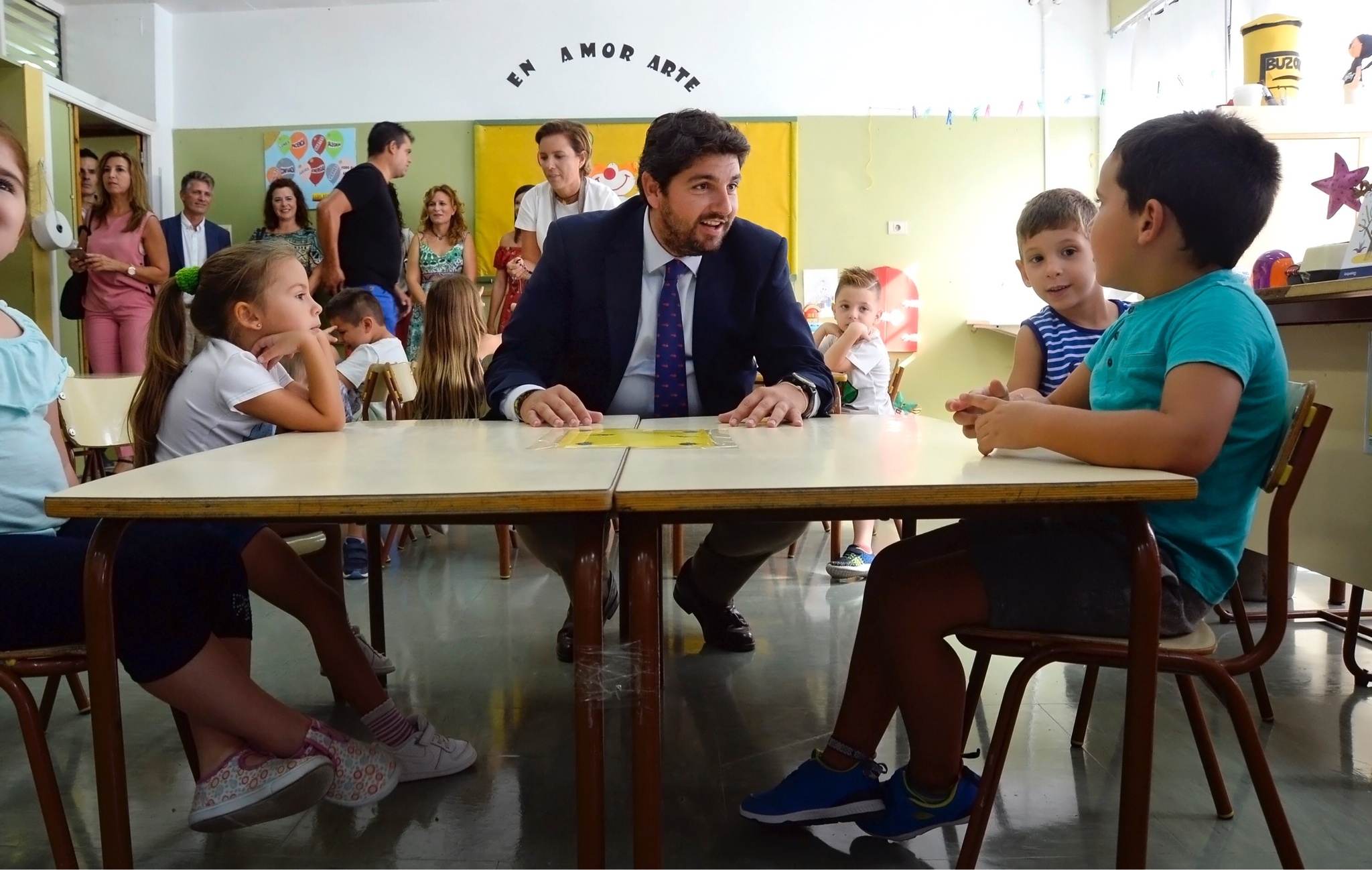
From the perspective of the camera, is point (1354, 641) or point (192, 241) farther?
point (192, 241)

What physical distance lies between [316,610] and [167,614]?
0.35m

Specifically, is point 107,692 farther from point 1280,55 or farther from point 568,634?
point 1280,55

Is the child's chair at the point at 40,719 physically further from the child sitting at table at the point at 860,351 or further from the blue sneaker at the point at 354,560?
the child sitting at table at the point at 860,351

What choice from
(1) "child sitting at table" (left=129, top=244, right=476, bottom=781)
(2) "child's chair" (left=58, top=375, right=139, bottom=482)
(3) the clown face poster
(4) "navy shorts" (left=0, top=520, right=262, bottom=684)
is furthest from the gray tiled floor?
(3) the clown face poster

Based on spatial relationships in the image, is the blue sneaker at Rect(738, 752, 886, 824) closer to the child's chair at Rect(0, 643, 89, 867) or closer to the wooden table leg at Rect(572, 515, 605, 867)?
the wooden table leg at Rect(572, 515, 605, 867)

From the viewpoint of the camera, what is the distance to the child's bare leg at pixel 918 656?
43.8 inches

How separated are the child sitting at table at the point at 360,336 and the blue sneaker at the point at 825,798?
263cm

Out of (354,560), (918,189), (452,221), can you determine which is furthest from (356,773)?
(918,189)

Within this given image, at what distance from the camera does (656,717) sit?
0.92 metres

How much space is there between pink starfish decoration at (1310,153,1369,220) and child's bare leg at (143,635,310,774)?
243 centimetres

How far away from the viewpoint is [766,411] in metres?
1.55

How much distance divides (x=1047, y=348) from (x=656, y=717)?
1.38m

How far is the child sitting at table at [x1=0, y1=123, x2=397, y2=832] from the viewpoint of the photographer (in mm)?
1070

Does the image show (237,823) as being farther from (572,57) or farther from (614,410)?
(572,57)
